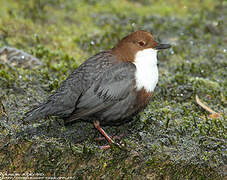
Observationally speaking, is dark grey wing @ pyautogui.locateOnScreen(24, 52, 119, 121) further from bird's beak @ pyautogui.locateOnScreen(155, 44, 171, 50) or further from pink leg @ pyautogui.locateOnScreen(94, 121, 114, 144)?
bird's beak @ pyautogui.locateOnScreen(155, 44, 171, 50)

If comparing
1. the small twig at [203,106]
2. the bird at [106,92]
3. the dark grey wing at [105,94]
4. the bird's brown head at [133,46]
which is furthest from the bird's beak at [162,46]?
the small twig at [203,106]

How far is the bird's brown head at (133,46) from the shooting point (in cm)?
413

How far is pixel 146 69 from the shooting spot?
400 centimetres

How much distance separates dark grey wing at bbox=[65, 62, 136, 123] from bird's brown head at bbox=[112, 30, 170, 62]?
0.26m

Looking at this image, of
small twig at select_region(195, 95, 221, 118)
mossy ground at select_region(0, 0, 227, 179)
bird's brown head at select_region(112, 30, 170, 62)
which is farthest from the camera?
small twig at select_region(195, 95, 221, 118)

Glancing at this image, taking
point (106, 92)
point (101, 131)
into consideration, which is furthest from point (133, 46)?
point (101, 131)

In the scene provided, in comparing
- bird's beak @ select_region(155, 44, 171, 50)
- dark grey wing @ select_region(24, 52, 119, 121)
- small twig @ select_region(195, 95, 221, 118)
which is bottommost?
small twig @ select_region(195, 95, 221, 118)

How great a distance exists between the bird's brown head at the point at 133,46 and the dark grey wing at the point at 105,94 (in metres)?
0.26

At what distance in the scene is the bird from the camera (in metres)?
3.89

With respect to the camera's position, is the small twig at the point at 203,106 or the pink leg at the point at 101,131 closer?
the pink leg at the point at 101,131

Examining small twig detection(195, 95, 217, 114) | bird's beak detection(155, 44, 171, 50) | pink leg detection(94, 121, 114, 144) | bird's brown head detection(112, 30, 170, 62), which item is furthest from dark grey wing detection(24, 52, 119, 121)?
small twig detection(195, 95, 217, 114)

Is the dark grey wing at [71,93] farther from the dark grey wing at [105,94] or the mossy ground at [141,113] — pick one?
the mossy ground at [141,113]

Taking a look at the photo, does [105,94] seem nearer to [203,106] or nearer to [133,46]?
[133,46]

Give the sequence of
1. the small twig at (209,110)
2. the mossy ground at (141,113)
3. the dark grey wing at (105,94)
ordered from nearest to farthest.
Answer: the mossy ground at (141,113), the dark grey wing at (105,94), the small twig at (209,110)
